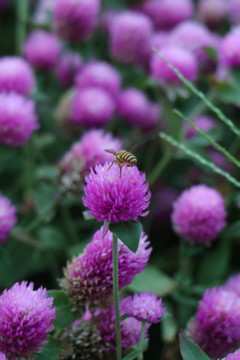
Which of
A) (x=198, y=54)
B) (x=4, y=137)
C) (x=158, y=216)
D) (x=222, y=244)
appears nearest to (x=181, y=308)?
(x=222, y=244)

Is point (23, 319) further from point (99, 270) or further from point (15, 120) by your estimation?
point (15, 120)

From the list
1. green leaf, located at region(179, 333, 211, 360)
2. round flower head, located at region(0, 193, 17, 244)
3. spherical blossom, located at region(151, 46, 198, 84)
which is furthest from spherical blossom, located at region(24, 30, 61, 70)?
green leaf, located at region(179, 333, 211, 360)

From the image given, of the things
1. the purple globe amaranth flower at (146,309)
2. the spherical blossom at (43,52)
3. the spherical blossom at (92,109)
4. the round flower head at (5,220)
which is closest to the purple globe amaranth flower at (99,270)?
the purple globe amaranth flower at (146,309)

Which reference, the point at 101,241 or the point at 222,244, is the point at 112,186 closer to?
the point at 101,241

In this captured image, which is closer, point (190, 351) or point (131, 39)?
point (190, 351)

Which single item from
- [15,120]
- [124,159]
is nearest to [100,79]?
[15,120]

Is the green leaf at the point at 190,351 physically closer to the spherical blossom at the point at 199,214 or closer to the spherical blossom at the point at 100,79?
the spherical blossom at the point at 199,214

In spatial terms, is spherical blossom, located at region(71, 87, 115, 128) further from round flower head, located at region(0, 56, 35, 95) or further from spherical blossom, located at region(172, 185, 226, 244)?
spherical blossom, located at region(172, 185, 226, 244)
